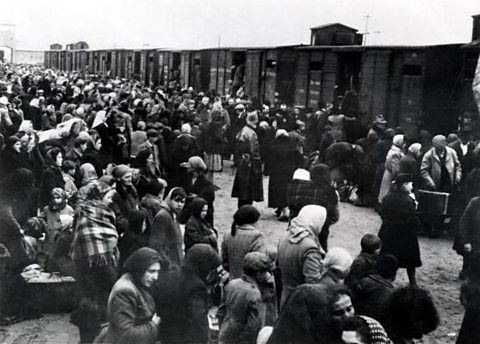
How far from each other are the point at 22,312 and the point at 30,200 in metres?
1.62

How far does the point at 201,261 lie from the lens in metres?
5.21

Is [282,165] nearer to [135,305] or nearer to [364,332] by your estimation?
[135,305]

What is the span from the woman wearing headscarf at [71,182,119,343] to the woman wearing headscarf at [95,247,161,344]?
128 cm

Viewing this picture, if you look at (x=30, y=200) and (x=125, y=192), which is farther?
(x=30, y=200)

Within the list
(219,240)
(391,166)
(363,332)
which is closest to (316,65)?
(391,166)

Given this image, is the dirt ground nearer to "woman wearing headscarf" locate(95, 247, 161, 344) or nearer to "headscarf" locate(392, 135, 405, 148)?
"headscarf" locate(392, 135, 405, 148)

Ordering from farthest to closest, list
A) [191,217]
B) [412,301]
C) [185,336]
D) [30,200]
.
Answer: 1. [30,200]
2. [191,217]
3. [185,336]
4. [412,301]

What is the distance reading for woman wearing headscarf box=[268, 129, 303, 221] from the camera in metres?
11.8

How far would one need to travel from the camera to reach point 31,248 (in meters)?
7.34

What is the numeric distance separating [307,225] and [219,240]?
16.4ft

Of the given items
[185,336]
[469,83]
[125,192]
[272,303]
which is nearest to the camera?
[185,336]

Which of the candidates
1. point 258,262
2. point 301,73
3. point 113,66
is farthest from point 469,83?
point 113,66

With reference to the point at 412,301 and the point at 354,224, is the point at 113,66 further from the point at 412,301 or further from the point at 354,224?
the point at 412,301

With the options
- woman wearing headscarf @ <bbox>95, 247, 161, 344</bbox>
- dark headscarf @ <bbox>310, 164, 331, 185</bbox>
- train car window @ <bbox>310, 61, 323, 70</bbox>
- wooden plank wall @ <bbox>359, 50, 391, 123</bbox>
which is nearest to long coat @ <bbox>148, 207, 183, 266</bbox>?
woman wearing headscarf @ <bbox>95, 247, 161, 344</bbox>
